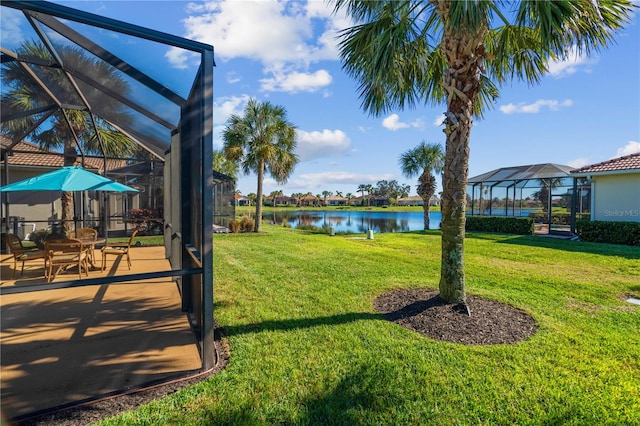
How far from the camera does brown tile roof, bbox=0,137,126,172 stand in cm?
909

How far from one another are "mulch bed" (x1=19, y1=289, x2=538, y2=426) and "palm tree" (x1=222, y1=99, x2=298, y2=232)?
13.1 metres

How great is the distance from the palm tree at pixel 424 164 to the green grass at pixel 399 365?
17400mm

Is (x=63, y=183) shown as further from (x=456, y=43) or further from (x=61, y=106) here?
(x=456, y=43)

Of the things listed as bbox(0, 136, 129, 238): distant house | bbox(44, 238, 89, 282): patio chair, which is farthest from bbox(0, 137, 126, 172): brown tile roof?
bbox(44, 238, 89, 282): patio chair

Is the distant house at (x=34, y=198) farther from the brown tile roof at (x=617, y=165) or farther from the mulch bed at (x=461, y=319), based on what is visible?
the brown tile roof at (x=617, y=165)

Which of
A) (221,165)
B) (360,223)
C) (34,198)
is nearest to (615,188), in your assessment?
(360,223)

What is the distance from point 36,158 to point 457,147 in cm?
1540

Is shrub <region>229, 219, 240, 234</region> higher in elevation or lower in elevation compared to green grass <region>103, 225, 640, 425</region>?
higher

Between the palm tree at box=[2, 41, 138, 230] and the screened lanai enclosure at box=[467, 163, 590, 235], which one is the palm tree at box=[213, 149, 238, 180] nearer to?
the palm tree at box=[2, 41, 138, 230]

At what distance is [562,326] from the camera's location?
4391 millimetres

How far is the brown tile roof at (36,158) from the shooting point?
29.8 feet

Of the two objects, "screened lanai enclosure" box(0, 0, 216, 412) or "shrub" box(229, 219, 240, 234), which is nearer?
"screened lanai enclosure" box(0, 0, 216, 412)

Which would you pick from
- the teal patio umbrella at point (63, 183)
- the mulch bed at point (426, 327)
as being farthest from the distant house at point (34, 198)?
the mulch bed at point (426, 327)

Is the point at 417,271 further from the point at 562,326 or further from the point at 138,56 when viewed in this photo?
the point at 138,56
